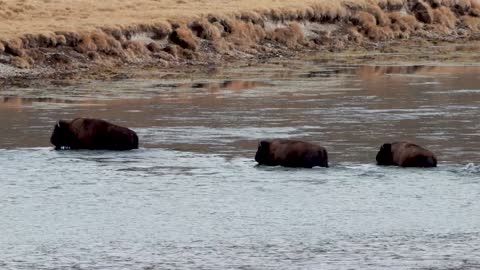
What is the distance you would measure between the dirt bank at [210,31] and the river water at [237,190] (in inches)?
319

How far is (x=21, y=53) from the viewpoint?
37062 millimetres

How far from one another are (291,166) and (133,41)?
2214 centimetres

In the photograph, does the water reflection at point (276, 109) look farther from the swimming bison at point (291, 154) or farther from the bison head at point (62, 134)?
the swimming bison at point (291, 154)

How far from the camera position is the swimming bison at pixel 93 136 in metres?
21.5

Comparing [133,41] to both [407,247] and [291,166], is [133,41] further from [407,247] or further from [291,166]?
[407,247]

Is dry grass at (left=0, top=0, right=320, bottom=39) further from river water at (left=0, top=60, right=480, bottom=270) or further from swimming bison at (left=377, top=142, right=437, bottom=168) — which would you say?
swimming bison at (left=377, top=142, right=437, bottom=168)

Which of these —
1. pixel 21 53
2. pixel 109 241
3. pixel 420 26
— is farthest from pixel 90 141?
pixel 420 26

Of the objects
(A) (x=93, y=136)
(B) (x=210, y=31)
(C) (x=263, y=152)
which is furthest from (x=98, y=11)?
(C) (x=263, y=152)

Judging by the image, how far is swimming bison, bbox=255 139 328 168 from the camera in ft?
63.4

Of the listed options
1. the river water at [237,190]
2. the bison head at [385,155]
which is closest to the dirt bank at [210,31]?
the river water at [237,190]

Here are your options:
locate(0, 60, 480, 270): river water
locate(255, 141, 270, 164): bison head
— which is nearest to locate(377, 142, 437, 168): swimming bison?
locate(0, 60, 480, 270): river water

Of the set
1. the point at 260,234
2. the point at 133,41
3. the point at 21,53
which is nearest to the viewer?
the point at 260,234

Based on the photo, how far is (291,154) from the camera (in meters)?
19.4

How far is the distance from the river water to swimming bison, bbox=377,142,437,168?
241mm
